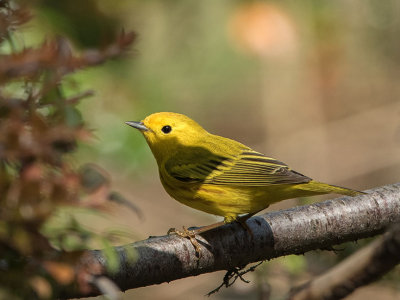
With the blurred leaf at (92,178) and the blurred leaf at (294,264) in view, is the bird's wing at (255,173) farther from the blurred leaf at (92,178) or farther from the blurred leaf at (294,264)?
the blurred leaf at (92,178)

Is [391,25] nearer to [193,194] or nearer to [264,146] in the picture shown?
[264,146]

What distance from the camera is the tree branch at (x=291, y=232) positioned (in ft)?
8.48

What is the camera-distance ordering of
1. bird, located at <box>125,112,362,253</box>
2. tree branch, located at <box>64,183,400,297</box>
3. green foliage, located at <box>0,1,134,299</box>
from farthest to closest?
bird, located at <box>125,112,362,253</box>
tree branch, located at <box>64,183,400,297</box>
green foliage, located at <box>0,1,134,299</box>

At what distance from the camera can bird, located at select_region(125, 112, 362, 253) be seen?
10.9 ft

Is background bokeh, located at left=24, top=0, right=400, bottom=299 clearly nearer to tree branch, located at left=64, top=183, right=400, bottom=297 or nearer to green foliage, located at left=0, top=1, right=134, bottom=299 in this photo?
tree branch, located at left=64, top=183, right=400, bottom=297

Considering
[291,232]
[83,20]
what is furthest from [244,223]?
[83,20]

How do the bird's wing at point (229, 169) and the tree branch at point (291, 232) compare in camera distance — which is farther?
the bird's wing at point (229, 169)

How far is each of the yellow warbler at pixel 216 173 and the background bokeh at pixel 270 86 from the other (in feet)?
0.93

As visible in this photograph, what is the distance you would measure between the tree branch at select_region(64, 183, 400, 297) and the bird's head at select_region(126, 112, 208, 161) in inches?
38.6

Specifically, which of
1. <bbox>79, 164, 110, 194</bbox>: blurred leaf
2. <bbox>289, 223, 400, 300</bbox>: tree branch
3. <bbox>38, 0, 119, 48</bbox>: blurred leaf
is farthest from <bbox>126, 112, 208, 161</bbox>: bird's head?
<bbox>79, 164, 110, 194</bbox>: blurred leaf

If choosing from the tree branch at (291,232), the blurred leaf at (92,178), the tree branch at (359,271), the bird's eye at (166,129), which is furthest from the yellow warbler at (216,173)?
the blurred leaf at (92,178)

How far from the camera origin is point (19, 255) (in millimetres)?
1177

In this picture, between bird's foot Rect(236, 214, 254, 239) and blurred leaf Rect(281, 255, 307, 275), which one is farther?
blurred leaf Rect(281, 255, 307, 275)

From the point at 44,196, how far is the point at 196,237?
5.29ft
